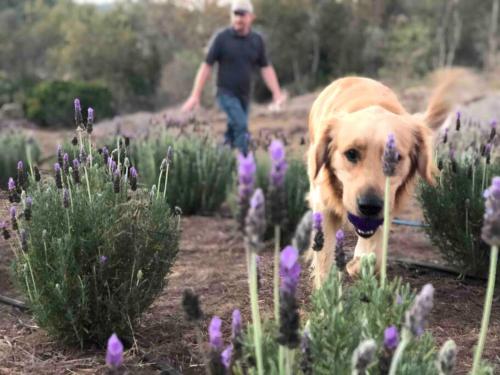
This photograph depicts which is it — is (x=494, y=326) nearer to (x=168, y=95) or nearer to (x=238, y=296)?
(x=238, y=296)

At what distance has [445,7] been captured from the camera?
2884 centimetres

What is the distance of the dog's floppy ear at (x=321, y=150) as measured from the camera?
378 centimetres

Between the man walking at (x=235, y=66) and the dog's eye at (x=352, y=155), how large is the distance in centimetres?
409

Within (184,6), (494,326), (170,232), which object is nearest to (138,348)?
(170,232)

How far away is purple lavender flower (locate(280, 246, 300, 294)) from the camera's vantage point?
134cm

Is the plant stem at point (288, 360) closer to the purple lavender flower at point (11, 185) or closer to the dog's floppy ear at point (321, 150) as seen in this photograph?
the purple lavender flower at point (11, 185)

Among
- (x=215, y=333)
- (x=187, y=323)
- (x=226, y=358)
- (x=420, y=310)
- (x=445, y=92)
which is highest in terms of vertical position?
(x=445, y=92)

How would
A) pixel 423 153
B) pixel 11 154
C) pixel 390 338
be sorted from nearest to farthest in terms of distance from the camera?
pixel 390 338, pixel 423 153, pixel 11 154

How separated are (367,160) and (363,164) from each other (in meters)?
0.03

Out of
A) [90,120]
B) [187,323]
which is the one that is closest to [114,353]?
[90,120]

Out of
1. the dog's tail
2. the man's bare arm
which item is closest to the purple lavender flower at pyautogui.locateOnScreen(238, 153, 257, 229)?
the dog's tail

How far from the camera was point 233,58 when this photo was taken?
768 centimetres

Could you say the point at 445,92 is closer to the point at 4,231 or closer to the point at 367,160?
the point at 367,160

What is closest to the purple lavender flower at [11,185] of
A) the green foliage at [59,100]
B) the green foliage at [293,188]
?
the green foliage at [293,188]
